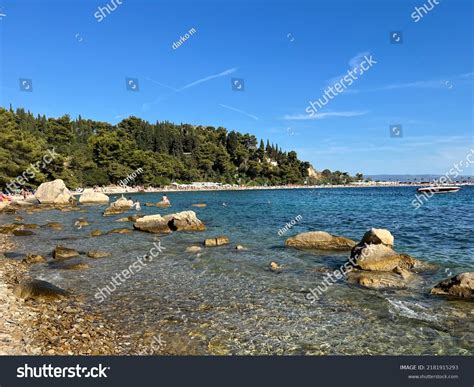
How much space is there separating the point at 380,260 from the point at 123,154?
10756cm

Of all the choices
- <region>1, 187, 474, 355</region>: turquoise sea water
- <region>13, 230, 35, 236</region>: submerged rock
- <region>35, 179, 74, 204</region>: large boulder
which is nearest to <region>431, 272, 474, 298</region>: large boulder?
<region>1, 187, 474, 355</region>: turquoise sea water

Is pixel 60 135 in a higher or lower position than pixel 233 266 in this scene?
higher

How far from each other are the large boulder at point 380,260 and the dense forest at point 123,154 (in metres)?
53.6

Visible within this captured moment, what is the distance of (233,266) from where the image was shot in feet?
60.6

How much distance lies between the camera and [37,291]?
1282 cm

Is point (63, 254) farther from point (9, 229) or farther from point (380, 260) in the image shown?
point (380, 260)

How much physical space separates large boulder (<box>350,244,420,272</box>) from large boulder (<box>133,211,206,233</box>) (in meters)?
17.4

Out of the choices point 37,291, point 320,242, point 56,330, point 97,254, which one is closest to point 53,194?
point 97,254

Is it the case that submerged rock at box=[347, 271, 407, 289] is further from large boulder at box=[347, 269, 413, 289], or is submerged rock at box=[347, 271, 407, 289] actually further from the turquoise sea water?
the turquoise sea water
